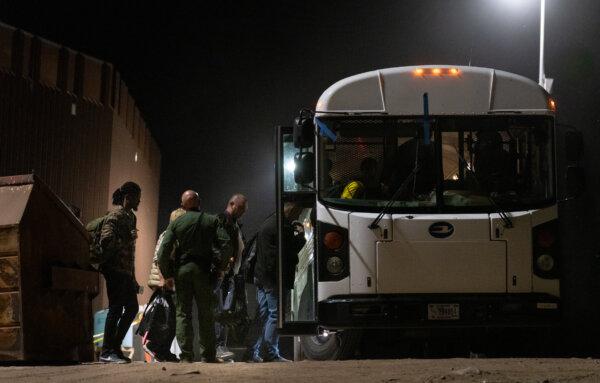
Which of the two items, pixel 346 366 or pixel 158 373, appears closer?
pixel 158 373

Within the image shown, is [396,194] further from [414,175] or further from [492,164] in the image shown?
[492,164]

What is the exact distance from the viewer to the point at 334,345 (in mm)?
10766

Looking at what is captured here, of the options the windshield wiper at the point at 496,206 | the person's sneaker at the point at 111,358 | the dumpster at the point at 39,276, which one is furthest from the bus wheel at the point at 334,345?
the dumpster at the point at 39,276

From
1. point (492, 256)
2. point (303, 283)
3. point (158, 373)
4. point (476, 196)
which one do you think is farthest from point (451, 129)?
point (158, 373)

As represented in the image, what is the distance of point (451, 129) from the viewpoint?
995cm

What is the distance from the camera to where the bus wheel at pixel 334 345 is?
1055 centimetres

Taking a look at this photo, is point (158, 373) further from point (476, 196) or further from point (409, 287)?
point (476, 196)

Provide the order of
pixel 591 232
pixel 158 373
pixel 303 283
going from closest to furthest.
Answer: pixel 158 373, pixel 303 283, pixel 591 232

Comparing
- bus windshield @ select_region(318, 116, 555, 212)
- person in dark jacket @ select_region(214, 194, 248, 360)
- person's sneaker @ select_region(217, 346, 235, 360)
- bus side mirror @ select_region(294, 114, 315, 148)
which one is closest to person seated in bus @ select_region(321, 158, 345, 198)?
bus windshield @ select_region(318, 116, 555, 212)

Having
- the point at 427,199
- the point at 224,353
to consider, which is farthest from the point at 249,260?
the point at 427,199

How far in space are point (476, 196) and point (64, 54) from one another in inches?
887

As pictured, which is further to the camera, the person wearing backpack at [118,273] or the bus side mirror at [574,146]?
the person wearing backpack at [118,273]

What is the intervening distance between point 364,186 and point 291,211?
→ 0.93 meters

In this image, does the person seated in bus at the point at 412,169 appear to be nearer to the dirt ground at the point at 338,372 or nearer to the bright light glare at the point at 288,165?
the bright light glare at the point at 288,165
